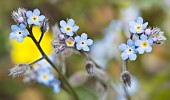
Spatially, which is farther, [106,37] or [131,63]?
[106,37]

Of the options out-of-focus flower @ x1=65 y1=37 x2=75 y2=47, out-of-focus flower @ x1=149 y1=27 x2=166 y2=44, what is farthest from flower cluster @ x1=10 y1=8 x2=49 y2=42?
out-of-focus flower @ x1=149 y1=27 x2=166 y2=44

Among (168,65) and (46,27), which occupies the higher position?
(168,65)

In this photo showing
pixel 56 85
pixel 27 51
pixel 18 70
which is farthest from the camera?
pixel 27 51

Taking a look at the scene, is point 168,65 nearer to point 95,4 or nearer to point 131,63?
point 131,63

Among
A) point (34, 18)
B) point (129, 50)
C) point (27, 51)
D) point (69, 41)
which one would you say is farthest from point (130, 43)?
point (27, 51)

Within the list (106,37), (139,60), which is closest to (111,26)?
(106,37)

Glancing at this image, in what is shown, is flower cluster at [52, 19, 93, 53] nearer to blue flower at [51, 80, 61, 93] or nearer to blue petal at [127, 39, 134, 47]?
blue petal at [127, 39, 134, 47]

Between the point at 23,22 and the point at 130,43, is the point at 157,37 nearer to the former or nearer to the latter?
the point at 130,43
